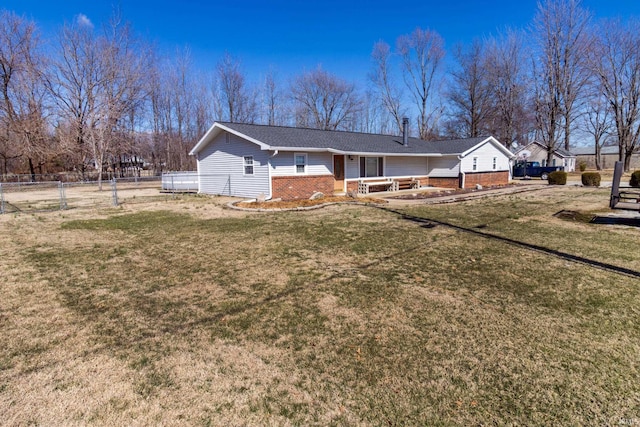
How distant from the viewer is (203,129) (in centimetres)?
4222

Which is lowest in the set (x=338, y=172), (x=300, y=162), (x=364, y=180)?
(x=364, y=180)

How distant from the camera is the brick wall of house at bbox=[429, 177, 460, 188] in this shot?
21.4 m

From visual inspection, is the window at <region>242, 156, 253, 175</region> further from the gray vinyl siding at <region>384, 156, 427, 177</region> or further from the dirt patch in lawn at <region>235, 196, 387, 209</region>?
the gray vinyl siding at <region>384, 156, 427, 177</region>

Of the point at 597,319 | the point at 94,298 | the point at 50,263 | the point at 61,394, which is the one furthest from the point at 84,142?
the point at 597,319

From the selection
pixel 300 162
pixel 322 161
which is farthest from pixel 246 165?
pixel 322 161

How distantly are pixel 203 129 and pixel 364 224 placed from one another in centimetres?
3813

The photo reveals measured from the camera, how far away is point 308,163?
1619 centimetres

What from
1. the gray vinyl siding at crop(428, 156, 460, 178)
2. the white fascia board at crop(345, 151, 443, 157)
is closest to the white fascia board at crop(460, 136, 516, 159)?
the gray vinyl siding at crop(428, 156, 460, 178)

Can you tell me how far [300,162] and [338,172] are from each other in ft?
9.84

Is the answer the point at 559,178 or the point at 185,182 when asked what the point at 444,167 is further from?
the point at 185,182

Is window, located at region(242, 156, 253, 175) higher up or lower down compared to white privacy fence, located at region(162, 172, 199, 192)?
higher up

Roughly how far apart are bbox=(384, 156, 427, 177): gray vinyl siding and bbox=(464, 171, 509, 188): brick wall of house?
2.78 meters

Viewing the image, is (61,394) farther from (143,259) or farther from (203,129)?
(203,129)

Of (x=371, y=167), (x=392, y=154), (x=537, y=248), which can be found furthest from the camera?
(x=371, y=167)
